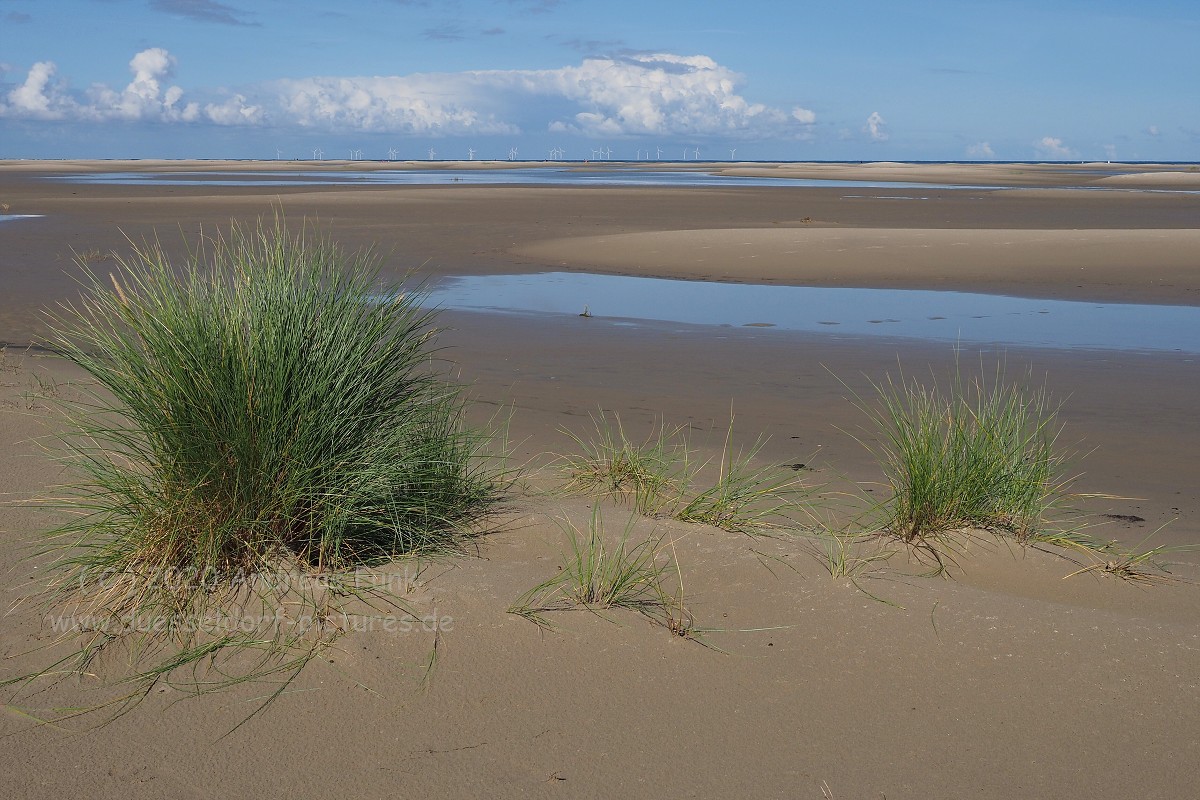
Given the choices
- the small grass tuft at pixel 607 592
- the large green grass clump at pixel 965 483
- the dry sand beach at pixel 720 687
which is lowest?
the dry sand beach at pixel 720 687

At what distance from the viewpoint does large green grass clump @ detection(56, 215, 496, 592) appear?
354cm

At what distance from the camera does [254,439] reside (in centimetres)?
357

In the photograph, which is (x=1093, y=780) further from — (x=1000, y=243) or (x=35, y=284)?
(x=1000, y=243)

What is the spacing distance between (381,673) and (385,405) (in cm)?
121

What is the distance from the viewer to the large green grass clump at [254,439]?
3.54 m

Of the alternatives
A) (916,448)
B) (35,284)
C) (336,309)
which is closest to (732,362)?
(916,448)

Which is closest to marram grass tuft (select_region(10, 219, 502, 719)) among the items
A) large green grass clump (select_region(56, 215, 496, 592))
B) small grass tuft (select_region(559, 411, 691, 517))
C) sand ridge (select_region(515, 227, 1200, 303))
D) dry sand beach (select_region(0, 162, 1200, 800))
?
large green grass clump (select_region(56, 215, 496, 592))

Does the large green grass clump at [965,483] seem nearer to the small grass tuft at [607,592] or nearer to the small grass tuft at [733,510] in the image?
the small grass tuft at [733,510]

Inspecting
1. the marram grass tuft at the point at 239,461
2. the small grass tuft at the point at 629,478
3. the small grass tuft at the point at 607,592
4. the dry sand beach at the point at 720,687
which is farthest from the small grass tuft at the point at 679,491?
the marram grass tuft at the point at 239,461

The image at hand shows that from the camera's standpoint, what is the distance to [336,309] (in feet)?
13.1

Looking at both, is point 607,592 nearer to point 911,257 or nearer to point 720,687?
point 720,687

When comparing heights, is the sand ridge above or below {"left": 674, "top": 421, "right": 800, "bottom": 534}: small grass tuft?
above

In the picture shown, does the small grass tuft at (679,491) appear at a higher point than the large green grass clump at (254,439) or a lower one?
lower

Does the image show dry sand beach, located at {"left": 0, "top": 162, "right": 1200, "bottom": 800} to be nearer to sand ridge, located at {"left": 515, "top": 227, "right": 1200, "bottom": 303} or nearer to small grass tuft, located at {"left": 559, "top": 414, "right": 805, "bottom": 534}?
small grass tuft, located at {"left": 559, "top": 414, "right": 805, "bottom": 534}
